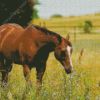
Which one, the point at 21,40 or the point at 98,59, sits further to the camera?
the point at 98,59

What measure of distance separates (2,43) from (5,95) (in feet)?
5.88

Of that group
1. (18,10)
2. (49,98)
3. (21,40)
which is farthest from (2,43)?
(18,10)

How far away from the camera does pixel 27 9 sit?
28.8 ft

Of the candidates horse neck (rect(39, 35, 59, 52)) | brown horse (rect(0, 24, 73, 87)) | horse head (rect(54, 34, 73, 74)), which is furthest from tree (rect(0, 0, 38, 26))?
horse head (rect(54, 34, 73, 74))

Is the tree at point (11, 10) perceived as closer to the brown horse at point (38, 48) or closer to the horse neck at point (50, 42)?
the brown horse at point (38, 48)

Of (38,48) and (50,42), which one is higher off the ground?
(50,42)

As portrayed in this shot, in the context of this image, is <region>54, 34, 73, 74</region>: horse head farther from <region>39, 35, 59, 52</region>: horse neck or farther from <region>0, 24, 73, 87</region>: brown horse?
<region>39, 35, 59, 52</region>: horse neck

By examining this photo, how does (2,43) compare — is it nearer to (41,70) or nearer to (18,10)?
(41,70)

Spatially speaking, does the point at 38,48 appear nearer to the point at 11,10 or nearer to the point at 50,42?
the point at 50,42

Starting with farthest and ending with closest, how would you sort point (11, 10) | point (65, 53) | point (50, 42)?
1. point (11, 10)
2. point (50, 42)
3. point (65, 53)

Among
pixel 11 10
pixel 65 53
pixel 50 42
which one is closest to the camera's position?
pixel 65 53

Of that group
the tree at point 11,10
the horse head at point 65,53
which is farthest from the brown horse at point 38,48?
the tree at point 11,10

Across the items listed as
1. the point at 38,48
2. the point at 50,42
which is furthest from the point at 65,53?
the point at 38,48

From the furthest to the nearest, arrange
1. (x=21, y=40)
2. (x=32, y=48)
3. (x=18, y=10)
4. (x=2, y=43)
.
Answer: (x=18, y=10) < (x=2, y=43) < (x=21, y=40) < (x=32, y=48)
